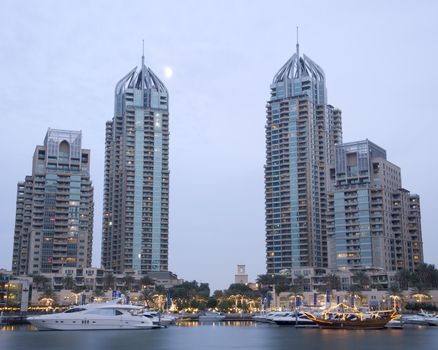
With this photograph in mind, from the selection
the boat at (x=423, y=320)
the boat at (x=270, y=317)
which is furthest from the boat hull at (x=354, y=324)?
the boat at (x=423, y=320)

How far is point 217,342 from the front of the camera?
89.0m

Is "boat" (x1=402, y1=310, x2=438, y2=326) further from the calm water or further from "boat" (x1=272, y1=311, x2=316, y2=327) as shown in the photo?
the calm water

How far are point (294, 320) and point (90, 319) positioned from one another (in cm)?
5392

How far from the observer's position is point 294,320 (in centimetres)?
14225

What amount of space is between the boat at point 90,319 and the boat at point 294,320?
41.5m

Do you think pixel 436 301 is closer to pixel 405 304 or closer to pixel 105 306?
pixel 405 304

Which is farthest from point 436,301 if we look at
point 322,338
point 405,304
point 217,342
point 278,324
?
point 217,342

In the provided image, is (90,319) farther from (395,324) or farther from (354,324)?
(395,324)

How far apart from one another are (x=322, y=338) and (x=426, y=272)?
112615 millimetres

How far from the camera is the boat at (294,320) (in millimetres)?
135025

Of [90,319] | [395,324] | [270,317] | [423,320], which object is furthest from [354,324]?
[90,319]

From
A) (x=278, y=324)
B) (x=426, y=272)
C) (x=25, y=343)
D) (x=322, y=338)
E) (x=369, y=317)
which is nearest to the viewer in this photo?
(x=25, y=343)

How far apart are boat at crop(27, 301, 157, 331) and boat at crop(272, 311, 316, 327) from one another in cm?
4148

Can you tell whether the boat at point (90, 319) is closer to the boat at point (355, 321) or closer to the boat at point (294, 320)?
the boat at point (355, 321)
